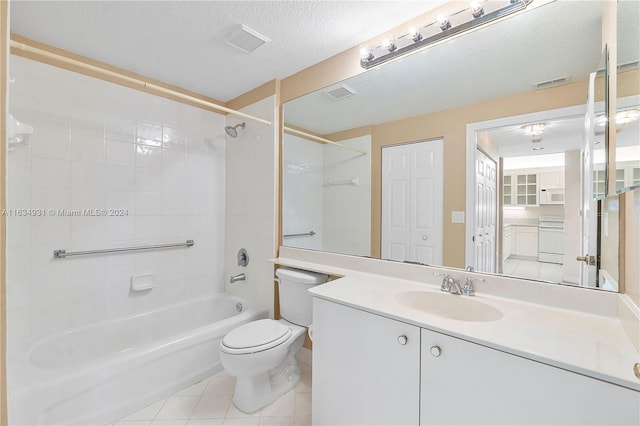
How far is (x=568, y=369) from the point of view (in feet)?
2.38

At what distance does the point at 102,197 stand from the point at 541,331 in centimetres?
264

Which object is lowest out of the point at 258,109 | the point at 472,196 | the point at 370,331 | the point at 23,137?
the point at 370,331

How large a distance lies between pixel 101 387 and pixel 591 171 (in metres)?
2.47

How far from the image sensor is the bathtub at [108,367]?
1.27 metres

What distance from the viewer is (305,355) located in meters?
2.04

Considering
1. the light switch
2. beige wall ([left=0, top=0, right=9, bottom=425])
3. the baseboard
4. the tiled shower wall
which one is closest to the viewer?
beige wall ([left=0, top=0, right=9, bottom=425])

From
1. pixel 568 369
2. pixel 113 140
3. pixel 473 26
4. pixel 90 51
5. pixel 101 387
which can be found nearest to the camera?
pixel 568 369

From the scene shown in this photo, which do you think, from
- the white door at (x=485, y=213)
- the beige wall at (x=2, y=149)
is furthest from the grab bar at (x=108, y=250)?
the white door at (x=485, y=213)

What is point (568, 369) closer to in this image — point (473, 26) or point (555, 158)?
point (555, 158)

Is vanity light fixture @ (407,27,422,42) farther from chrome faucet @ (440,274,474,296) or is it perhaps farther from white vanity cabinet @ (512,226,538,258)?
chrome faucet @ (440,274,474,296)

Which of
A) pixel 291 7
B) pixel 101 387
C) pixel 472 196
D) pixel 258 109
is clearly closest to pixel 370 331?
pixel 472 196

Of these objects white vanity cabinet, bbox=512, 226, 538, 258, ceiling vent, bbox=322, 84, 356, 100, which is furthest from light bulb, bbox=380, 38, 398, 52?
white vanity cabinet, bbox=512, 226, 538, 258

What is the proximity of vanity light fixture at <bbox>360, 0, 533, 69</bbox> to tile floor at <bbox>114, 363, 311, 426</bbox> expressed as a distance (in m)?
2.14

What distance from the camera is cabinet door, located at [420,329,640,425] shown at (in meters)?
0.69
